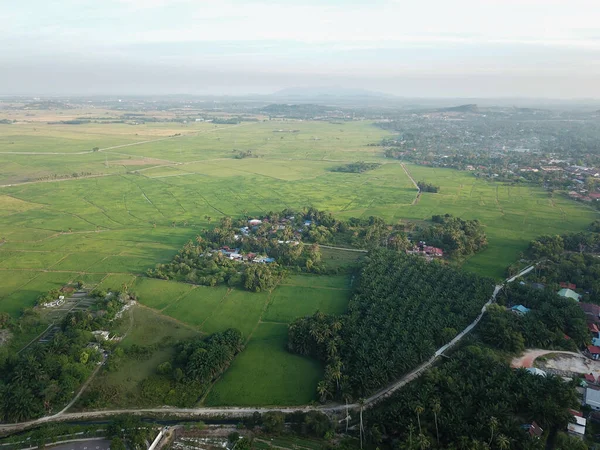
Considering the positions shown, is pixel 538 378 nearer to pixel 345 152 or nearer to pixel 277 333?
pixel 277 333

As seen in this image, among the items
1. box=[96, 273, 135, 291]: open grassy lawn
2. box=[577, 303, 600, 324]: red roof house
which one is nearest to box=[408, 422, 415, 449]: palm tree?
box=[577, 303, 600, 324]: red roof house

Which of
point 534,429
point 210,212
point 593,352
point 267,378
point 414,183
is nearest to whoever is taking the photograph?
point 534,429

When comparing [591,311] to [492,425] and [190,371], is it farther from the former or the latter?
[190,371]

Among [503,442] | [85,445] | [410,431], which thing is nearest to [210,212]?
[85,445]

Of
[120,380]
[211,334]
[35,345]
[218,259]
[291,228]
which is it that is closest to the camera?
[120,380]

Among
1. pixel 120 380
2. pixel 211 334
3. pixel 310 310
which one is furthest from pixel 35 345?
pixel 310 310

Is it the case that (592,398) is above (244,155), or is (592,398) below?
below
